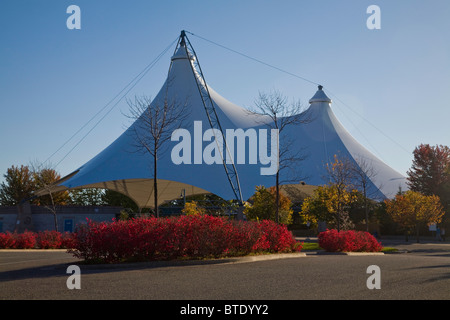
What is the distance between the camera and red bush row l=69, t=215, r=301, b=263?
520 inches

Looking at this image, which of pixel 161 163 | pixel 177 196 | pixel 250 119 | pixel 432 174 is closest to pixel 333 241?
pixel 161 163

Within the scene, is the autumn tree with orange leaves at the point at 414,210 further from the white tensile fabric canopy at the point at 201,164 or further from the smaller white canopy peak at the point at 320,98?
the smaller white canopy peak at the point at 320,98

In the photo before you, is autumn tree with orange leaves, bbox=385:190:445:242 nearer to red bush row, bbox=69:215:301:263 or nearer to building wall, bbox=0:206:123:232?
building wall, bbox=0:206:123:232

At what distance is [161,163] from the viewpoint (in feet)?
128

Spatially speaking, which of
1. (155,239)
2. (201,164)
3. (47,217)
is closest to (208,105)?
(201,164)

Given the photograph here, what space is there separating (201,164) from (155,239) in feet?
88.1

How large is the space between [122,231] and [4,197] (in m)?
48.7

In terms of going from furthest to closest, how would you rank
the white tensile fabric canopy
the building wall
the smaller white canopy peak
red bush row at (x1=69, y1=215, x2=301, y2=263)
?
the smaller white canopy peak < the building wall < the white tensile fabric canopy < red bush row at (x1=69, y1=215, x2=301, y2=263)

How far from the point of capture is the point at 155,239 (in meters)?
13.3

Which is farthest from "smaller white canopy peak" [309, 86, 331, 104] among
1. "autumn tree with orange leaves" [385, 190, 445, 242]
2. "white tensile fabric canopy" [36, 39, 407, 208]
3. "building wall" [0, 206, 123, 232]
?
"building wall" [0, 206, 123, 232]

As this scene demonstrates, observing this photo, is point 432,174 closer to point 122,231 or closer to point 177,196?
point 177,196

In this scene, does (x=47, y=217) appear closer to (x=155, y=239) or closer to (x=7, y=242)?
(x=7, y=242)

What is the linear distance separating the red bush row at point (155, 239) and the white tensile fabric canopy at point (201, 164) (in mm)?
20187

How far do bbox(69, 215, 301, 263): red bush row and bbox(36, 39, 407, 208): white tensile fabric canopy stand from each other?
20.2 metres
